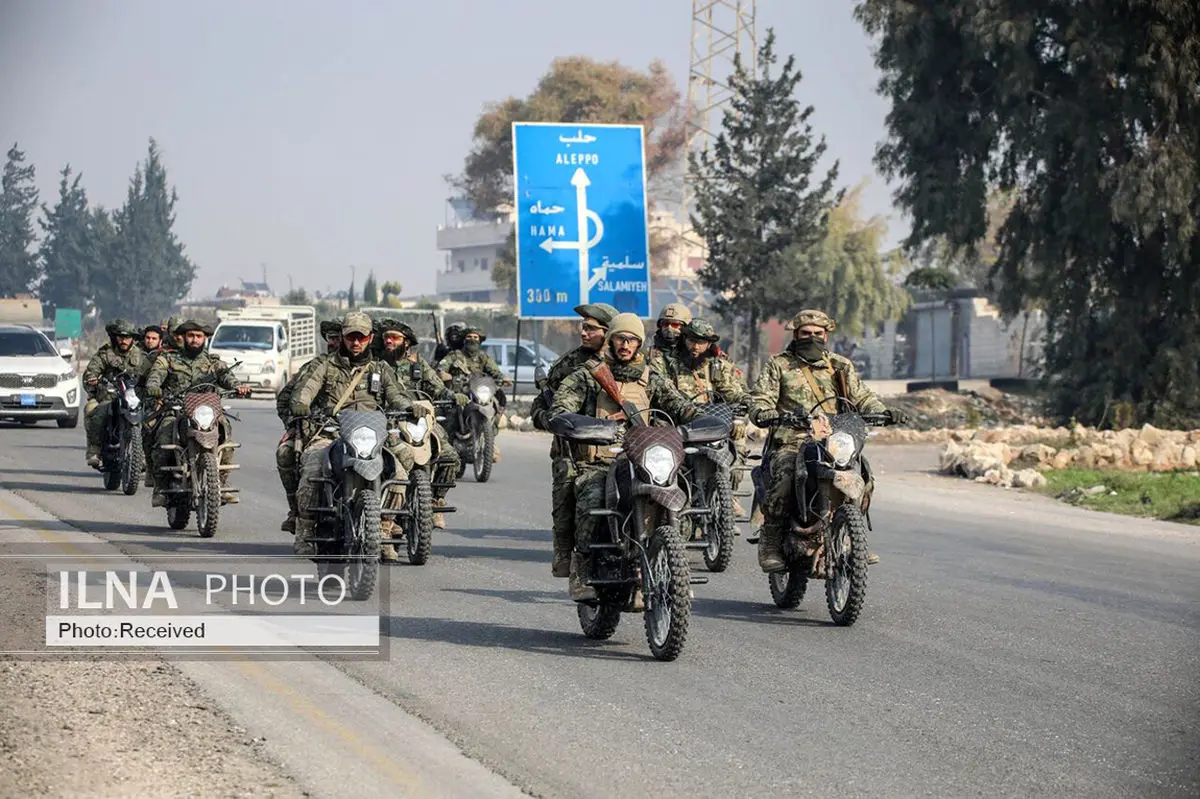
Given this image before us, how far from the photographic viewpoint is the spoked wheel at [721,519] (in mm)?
13469

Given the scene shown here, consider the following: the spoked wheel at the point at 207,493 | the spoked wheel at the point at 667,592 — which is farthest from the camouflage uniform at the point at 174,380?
the spoked wheel at the point at 667,592

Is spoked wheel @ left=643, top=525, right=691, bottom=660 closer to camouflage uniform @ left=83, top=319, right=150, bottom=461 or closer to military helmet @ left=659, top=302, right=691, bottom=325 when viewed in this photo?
military helmet @ left=659, top=302, right=691, bottom=325

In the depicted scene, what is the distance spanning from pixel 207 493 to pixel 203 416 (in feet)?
2.05

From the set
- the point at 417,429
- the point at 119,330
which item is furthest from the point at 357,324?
the point at 119,330

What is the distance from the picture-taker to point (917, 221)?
40.4 metres

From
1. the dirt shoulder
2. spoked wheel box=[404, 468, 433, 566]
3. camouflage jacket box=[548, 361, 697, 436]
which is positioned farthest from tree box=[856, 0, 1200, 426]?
the dirt shoulder

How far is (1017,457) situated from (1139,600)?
1480cm

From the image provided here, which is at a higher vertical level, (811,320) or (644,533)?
(811,320)

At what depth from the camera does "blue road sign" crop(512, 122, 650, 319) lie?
108ft

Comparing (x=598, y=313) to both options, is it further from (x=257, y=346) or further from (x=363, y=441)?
(x=257, y=346)

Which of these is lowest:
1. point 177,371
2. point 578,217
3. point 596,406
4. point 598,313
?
point 596,406

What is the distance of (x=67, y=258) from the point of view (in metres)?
112

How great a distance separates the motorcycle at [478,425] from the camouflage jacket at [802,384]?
1027 centimetres

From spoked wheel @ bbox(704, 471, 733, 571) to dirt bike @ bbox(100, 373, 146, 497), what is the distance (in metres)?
7.31
